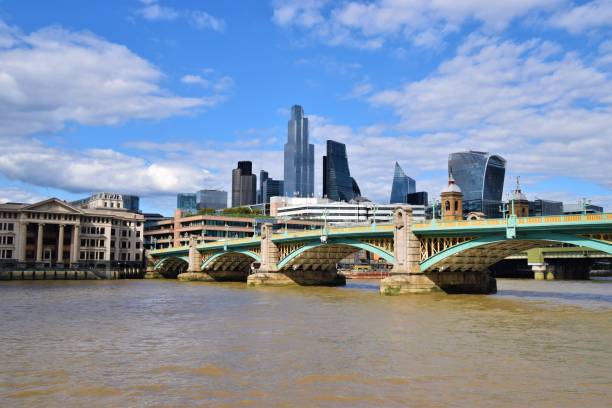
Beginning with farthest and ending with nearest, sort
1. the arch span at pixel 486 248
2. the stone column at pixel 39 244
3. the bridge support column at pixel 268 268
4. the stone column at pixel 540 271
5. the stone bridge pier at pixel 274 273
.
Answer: the stone column at pixel 540 271 < the stone column at pixel 39 244 < the stone bridge pier at pixel 274 273 < the bridge support column at pixel 268 268 < the arch span at pixel 486 248

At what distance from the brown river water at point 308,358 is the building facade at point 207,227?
118564 mm

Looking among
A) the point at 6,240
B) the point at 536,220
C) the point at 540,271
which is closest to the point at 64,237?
the point at 6,240

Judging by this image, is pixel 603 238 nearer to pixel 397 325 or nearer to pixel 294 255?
pixel 397 325

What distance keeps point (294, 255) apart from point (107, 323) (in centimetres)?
5131

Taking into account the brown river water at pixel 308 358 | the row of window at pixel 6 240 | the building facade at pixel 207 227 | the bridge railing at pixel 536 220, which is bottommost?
the brown river water at pixel 308 358

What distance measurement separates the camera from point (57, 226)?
145000 mm

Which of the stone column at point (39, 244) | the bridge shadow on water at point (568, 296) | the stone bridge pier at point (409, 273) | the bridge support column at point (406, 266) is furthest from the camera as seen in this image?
the stone column at point (39, 244)

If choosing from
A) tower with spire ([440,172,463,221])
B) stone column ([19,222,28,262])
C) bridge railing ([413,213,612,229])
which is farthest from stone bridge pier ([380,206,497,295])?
stone column ([19,222,28,262])

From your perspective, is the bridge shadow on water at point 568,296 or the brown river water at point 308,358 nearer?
the brown river water at point 308,358

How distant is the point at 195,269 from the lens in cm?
12475

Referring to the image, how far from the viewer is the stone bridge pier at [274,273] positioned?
315ft

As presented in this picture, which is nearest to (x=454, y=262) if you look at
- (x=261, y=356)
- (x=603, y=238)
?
(x=603, y=238)

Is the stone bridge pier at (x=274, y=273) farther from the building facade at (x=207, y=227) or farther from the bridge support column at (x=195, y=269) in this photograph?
the building facade at (x=207, y=227)

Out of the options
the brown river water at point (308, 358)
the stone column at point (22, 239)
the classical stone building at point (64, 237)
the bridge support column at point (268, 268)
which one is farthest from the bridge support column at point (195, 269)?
the brown river water at point (308, 358)
